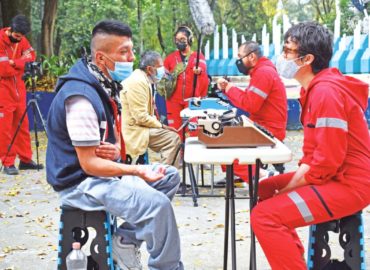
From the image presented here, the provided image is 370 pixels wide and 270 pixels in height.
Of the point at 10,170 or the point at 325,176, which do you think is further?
the point at 10,170

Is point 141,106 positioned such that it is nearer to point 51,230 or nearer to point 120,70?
point 51,230

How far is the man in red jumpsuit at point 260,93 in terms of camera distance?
6.88 meters

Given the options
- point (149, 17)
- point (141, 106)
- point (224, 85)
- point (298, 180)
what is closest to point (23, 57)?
point (141, 106)

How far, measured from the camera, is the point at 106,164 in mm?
3854

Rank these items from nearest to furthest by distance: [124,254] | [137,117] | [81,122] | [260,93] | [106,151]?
[81,122], [106,151], [124,254], [260,93], [137,117]

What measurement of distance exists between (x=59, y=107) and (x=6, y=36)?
534 centimetres

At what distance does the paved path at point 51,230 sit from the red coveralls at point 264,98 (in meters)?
0.61

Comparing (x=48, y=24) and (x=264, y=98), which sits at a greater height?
(x=48, y=24)

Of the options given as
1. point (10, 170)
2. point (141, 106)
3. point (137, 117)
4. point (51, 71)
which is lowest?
point (10, 170)

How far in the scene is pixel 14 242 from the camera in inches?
231

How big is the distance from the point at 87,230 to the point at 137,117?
3.27 metres

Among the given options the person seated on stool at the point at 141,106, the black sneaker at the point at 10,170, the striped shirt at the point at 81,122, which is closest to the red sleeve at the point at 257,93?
the person seated on stool at the point at 141,106

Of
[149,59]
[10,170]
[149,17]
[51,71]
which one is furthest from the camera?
[149,17]

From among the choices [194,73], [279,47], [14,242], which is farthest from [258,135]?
[279,47]
